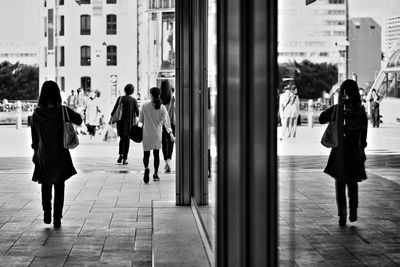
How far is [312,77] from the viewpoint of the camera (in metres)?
2.73

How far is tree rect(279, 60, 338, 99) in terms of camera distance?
2543 millimetres

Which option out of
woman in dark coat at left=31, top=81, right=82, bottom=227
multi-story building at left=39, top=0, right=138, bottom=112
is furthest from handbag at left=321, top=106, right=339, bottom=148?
multi-story building at left=39, top=0, right=138, bottom=112

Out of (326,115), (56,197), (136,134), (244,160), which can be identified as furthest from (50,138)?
(326,115)

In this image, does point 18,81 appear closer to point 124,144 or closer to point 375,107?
point 124,144

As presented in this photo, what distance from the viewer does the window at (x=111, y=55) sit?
128 feet

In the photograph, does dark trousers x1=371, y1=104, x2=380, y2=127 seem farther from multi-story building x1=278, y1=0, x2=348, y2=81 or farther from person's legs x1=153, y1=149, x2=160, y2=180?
person's legs x1=153, y1=149, x2=160, y2=180

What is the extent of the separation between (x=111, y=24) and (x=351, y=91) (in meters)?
38.4

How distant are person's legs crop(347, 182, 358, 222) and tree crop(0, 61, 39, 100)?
23081mm

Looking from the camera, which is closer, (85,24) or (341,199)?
(341,199)

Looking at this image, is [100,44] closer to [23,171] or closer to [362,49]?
[23,171]

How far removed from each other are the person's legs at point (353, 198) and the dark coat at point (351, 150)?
20 millimetres

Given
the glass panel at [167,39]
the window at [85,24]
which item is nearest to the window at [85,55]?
the window at [85,24]

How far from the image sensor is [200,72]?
8.92 metres

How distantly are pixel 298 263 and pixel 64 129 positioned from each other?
5178mm
